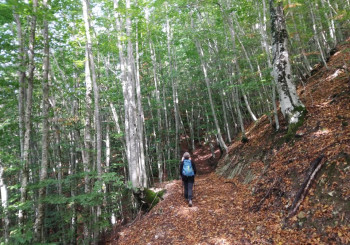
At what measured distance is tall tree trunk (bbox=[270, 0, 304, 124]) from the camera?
630cm

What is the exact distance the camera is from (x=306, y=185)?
389 cm

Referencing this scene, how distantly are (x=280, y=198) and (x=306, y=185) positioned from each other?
676 mm

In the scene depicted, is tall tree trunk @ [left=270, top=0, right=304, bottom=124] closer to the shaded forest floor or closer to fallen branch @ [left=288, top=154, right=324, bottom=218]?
the shaded forest floor

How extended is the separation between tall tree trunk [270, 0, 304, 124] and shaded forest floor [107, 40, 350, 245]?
1.56ft

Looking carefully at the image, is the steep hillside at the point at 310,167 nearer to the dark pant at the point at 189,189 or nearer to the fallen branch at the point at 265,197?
the fallen branch at the point at 265,197

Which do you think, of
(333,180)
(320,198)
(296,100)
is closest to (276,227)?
(320,198)

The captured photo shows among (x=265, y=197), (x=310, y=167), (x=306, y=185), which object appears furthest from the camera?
(x=265, y=197)

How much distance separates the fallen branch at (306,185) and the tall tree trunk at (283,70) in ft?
8.20

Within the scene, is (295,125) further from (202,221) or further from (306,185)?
(202,221)

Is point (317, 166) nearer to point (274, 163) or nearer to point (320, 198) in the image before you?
point (320, 198)

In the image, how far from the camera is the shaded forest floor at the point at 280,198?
329 cm

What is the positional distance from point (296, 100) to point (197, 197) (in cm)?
472

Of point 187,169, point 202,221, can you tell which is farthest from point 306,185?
point 187,169

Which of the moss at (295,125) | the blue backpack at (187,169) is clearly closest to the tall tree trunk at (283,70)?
the moss at (295,125)
